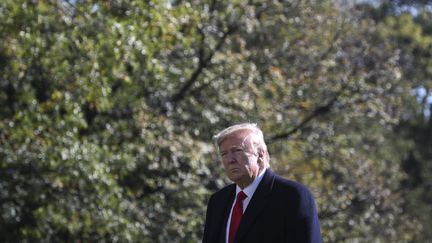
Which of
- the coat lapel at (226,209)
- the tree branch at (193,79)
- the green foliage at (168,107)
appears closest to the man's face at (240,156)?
the coat lapel at (226,209)

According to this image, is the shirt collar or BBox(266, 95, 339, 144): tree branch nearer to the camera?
the shirt collar

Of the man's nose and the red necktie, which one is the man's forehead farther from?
the red necktie

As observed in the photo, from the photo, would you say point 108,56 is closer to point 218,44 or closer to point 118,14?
point 118,14

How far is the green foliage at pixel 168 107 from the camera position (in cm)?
1347

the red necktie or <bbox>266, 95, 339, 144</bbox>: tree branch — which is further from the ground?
the red necktie

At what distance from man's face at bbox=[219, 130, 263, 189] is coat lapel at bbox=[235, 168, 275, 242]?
8 centimetres

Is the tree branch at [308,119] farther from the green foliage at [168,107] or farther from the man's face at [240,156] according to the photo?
the man's face at [240,156]

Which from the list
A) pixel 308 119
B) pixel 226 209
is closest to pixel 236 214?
pixel 226 209

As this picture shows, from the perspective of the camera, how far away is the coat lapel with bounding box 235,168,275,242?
17.8 ft

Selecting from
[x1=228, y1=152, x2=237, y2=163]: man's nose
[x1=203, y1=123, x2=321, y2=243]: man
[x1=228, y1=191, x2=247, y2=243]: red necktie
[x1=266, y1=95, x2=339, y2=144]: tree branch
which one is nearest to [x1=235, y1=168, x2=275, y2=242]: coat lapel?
[x1=203, y1=123, x2=321, y2=243]: man

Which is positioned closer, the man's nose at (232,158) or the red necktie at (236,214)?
the man's nose at (232,158)

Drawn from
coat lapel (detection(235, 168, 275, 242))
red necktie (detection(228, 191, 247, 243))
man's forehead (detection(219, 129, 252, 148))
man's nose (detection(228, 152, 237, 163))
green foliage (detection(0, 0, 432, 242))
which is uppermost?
man's forehead (detection(219, 129, 252, 148))

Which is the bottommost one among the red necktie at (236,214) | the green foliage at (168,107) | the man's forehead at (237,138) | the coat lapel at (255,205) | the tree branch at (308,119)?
the tree branch at (308,119)

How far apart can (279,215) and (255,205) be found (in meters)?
0.17
